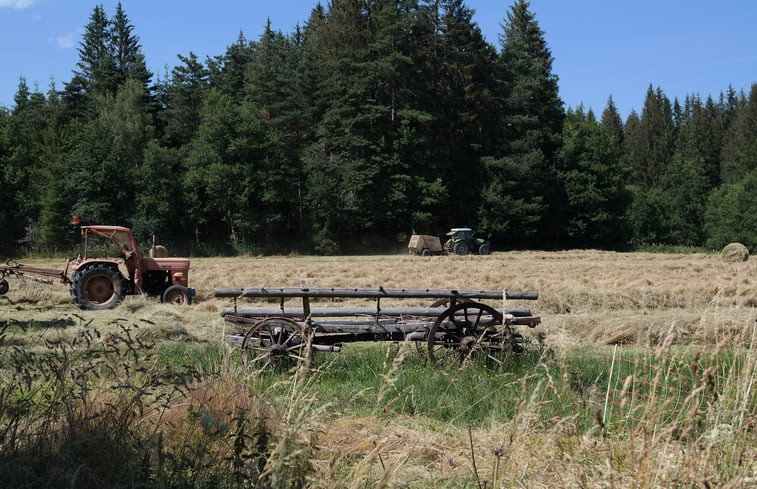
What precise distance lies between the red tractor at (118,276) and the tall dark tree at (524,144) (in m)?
31.7

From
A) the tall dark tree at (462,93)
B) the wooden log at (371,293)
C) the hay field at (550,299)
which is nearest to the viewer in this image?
the wooden log at (371,293)

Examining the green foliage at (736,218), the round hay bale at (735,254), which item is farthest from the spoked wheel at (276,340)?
the green foliage at (736,218)

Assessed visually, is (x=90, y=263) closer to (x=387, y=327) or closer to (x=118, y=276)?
(x=118, y=276)

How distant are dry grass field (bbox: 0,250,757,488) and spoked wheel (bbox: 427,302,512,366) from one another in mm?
508

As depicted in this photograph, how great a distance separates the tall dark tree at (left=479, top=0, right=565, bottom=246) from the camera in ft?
151

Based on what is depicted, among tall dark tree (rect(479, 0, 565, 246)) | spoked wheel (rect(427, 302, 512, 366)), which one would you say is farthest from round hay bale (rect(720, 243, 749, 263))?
spoked wheel (rect(427, 302, 512, 366))

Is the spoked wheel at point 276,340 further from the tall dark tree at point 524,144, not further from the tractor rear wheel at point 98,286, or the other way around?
the tall dark tree at point 524,144

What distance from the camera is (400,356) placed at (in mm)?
3129

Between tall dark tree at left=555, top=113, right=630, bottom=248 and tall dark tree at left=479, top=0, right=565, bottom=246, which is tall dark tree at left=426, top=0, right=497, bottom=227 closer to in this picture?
tall dark tree at left=479, top=0, right=565, bottom=246

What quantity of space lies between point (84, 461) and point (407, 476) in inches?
77.9

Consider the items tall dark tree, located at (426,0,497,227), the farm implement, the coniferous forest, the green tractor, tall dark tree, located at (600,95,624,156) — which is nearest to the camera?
the farm implement

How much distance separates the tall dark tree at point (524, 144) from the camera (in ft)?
151

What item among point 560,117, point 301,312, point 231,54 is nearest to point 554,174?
point 560,117

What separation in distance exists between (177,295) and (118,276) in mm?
1429
